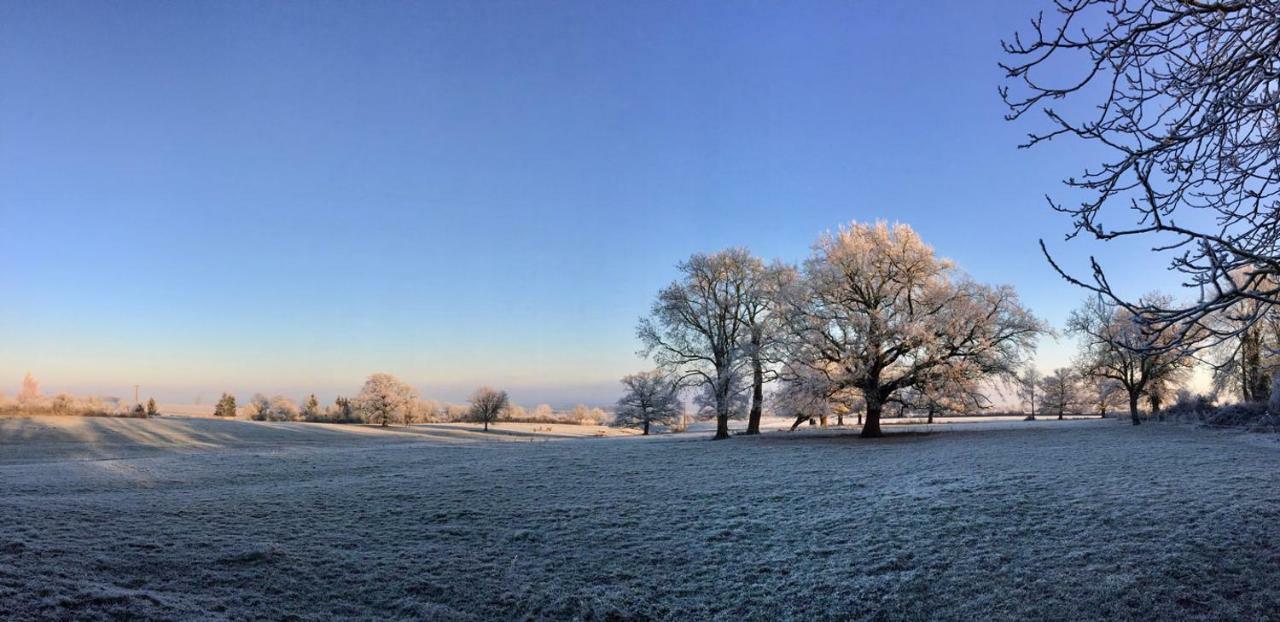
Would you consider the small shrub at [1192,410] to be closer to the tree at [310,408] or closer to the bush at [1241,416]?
the bush at [1241,416]

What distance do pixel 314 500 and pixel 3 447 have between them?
→ 93.4 ft

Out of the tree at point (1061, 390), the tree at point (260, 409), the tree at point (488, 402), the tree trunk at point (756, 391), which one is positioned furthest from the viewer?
the tree at point (260, 409)

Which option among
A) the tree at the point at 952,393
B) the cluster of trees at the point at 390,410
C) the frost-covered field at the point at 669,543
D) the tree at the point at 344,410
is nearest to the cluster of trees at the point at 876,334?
the tree at the point at 952,393

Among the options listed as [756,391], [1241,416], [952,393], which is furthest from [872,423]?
[1241,416]

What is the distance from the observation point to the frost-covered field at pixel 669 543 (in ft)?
22.0

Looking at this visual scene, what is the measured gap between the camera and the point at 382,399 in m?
70.6

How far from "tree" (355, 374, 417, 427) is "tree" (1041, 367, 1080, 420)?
239ft

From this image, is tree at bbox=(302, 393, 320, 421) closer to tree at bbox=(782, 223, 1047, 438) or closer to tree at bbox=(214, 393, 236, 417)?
tree at bbox=(214, 393, 236, 417)

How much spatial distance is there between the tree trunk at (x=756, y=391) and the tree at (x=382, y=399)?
49748mm

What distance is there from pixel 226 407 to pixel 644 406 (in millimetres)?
61016

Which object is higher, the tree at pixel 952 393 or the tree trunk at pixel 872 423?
the tree at pixel 952 393

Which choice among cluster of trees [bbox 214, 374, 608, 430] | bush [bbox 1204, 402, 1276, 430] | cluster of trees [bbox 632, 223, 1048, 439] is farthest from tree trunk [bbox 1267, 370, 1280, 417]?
cluster of trees [bbox 214, 374, 608, 430]

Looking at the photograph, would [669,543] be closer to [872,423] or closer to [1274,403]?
[872,423]

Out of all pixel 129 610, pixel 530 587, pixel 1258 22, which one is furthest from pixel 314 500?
pixel 1258 22
